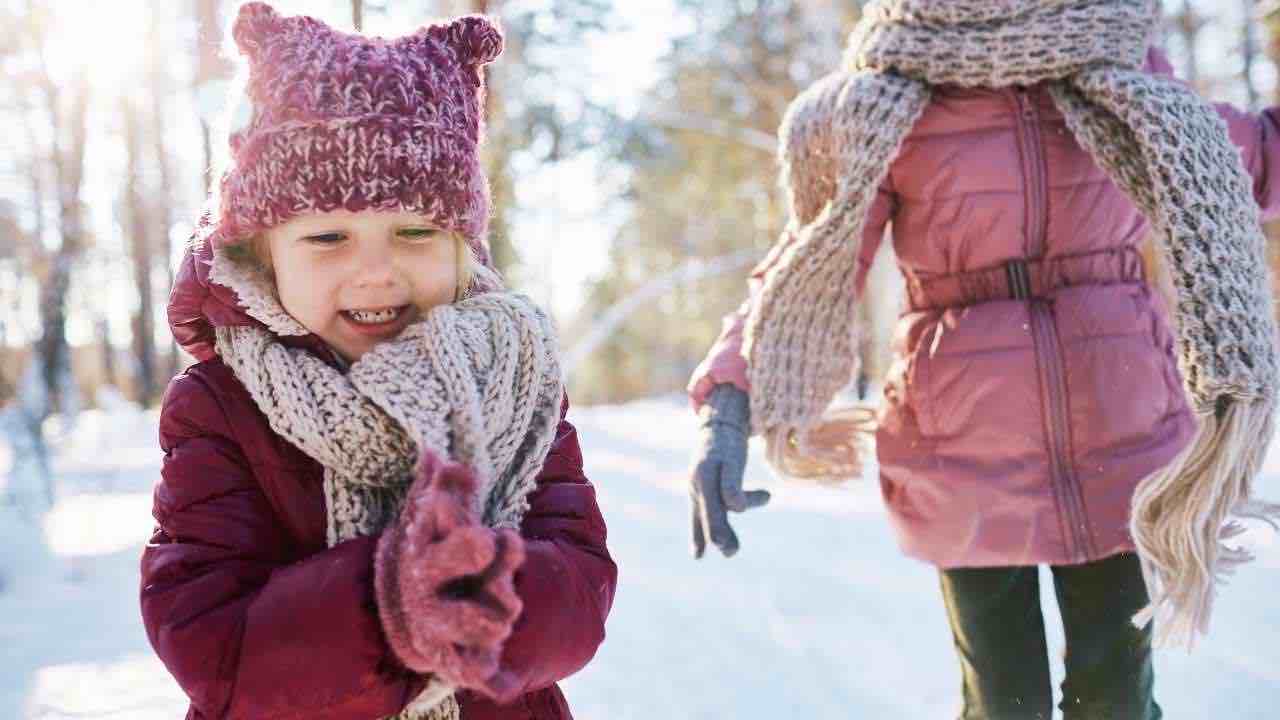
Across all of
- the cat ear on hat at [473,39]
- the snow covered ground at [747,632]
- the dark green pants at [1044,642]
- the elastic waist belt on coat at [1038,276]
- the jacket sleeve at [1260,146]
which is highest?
the cat ear on hat at [473,39]

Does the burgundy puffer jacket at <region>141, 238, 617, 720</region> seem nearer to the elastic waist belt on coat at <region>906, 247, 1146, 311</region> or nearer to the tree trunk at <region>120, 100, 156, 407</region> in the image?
the elastic waist belt on coat at <region>906, 247, 1146, 311</region>

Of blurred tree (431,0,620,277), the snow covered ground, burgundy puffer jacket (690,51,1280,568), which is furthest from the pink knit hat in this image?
blurred tree (431,0,620,277)

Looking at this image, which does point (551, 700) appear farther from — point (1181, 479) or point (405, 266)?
point (1181, 479)

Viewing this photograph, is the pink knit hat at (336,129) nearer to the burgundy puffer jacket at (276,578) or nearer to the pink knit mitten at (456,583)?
the burgundy puffer jacket at (276,578)

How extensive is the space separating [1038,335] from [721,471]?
620 millimetres

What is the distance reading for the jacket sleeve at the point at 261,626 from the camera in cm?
110

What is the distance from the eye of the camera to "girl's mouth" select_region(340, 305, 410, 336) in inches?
52.6

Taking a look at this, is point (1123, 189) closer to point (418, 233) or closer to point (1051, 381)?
point (1051, 381)

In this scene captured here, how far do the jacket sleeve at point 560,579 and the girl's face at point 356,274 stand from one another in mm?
284

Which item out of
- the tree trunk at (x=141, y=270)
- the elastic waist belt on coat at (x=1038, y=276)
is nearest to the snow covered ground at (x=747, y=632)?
the elastic waist belt on coat at (x=1038, y=276)

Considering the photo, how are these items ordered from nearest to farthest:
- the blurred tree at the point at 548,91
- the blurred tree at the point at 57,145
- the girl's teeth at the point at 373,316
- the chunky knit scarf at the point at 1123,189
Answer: the girl's teeth at the point at 373,316 < the chunky knit scarf at the point at 1123,189 < the blurred tree at the point at 57,145 < the blurred tree at the point at 548,91

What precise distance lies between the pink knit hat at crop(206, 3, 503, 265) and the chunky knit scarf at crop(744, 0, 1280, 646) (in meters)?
0.86

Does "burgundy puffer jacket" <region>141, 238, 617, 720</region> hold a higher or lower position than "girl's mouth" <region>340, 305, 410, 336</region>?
lower

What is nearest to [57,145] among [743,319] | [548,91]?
[548,91]
